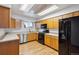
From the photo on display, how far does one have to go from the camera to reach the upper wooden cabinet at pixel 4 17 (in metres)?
1.60

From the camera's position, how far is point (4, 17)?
5.48 feet

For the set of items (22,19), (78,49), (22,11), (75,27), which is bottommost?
(78,49)

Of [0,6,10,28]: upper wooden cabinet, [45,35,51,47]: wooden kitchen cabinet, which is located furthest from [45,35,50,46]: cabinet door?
[0,6,10,28]: upper wooden cabinet

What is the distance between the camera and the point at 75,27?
1.50m

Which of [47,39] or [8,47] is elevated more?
[8,47]

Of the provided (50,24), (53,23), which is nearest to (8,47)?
(53,23)

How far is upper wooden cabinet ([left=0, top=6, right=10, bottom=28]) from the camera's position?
1.60 m

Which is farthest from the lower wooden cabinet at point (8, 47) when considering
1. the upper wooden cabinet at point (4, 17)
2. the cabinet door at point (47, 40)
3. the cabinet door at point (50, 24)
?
the cabinet door at point (47, 40)

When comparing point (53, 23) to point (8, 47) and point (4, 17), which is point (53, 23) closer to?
point (4, 17)

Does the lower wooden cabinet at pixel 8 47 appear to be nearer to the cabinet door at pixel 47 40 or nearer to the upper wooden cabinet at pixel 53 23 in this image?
the upper wooden cabinet at pixel 53 23

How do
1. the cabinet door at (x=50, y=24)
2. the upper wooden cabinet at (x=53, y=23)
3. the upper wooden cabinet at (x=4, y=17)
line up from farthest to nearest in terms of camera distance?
the cabinet door at (x=50, y=24) < the upper wooden cabinet at (x=53, y=23) < the upper wooden cabinet at (x=4, y=17)
